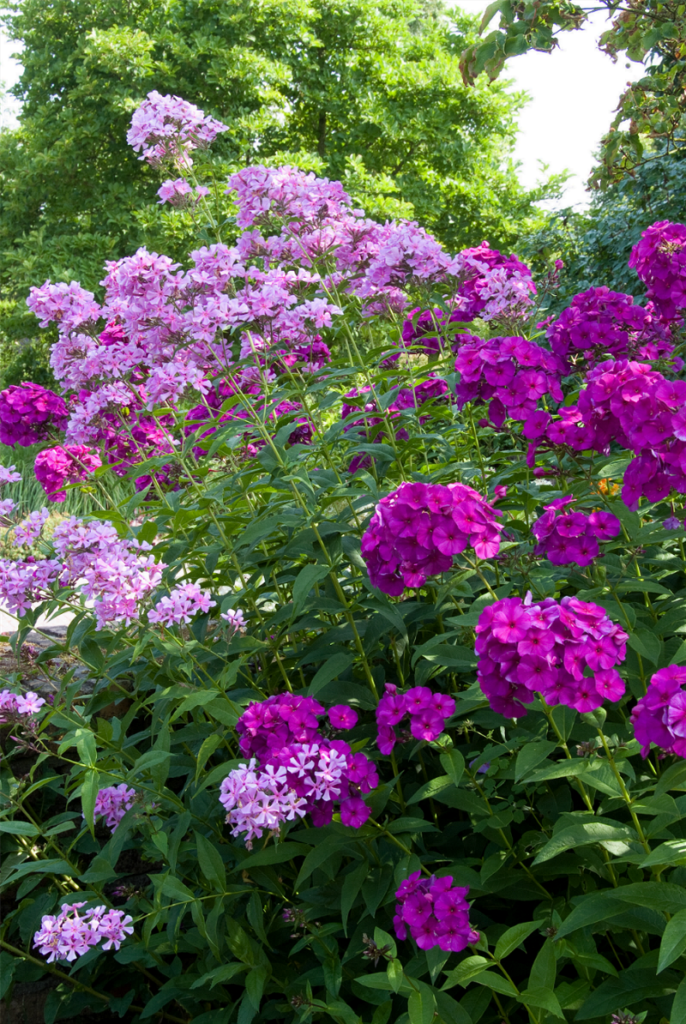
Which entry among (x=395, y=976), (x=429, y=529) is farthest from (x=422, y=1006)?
A: (x=429, y=529)

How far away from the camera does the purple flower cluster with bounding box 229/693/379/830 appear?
6.44 ft

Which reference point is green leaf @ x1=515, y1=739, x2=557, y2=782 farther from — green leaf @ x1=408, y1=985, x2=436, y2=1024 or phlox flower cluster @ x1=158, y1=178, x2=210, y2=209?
phlox flower cluster @ x1=158, y1=178, x2=210, y2=209

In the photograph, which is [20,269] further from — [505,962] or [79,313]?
[505,962]

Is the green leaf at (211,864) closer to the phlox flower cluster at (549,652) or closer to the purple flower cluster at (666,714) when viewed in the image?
the phlox flower cluster at (549,652)

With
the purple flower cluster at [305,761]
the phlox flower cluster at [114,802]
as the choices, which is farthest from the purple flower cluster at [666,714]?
the phlox flower cluster at [114,802]

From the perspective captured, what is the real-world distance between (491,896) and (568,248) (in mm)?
8260

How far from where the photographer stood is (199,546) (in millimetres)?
3189

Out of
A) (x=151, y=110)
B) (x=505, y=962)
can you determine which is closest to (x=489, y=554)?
(x=505, y=962)

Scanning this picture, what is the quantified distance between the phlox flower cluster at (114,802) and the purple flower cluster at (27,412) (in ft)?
7.09

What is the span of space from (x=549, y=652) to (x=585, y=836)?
1.61 ft

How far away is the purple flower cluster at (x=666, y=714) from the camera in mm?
1521

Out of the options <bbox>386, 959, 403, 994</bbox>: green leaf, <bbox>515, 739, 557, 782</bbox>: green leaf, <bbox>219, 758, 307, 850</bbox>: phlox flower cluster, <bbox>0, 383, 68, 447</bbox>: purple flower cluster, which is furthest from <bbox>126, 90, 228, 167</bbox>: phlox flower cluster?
<bbox>386, 959, 403, 994</bbox>: green leaf

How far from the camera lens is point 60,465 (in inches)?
157

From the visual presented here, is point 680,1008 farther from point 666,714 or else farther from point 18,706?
point 18,706
